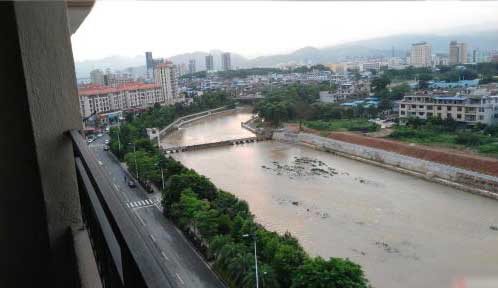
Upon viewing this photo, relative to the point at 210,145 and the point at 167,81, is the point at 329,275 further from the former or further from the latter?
the point at 167,81

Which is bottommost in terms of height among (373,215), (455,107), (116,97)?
(373,215)

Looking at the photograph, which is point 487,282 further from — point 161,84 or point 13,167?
point 161,84

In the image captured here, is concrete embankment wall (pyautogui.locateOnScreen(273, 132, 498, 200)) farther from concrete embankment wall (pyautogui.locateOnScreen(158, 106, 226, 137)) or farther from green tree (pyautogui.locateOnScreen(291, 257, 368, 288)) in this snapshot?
concrete embankment wall (pyautogui.locateOnScreen(158, 106, 226, 137))

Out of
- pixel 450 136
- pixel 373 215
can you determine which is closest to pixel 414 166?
pixel 450 136

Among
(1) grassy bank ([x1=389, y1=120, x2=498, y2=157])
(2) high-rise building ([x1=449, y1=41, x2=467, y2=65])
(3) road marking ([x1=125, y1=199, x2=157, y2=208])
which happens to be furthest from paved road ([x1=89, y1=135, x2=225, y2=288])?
(2) high-rise building ([x1=449, y1=41, x2=467, y2=65])

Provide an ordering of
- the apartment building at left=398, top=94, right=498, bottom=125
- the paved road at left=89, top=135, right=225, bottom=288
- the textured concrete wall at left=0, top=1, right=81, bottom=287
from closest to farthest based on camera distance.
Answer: the textured concrete wall at left=0, top=1, right=81, bottom=287, the paved road at left=89, top=135, right=225, bottom=288, the apartment building at left=398, top=94, right=498, bottom=125

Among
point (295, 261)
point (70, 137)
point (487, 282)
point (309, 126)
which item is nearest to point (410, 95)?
point (309, 126)
